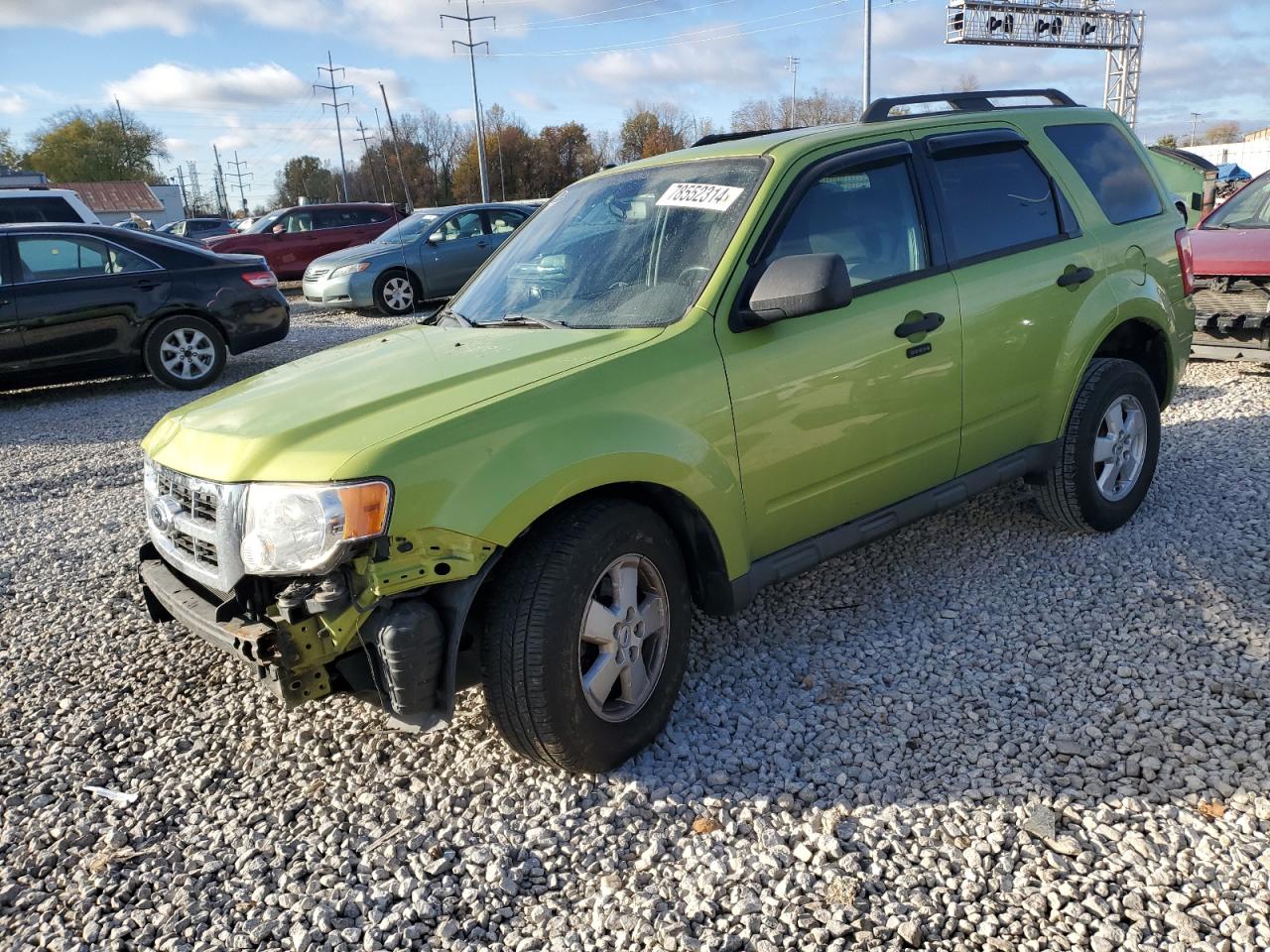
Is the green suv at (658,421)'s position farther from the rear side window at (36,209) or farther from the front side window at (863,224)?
the rear side window at (36,209)

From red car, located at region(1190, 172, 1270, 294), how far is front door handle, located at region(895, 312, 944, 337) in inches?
170

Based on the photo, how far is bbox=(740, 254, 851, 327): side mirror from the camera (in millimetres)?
2990

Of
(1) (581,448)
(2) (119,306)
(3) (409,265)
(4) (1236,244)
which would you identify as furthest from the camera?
(3) (409,265)

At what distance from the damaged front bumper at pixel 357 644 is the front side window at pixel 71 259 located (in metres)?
7.89

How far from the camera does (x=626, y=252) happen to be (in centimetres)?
351

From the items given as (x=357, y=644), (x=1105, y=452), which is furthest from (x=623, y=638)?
(x=1105, y=452)

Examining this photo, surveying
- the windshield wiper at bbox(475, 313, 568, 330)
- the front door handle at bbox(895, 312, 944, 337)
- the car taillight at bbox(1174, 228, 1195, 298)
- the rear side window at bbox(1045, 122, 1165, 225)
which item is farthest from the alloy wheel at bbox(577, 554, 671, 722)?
the car taillight at bbox(1174, 228, 1195, 298)

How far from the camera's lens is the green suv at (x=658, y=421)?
2535 millimetres

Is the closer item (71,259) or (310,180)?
(71,259)

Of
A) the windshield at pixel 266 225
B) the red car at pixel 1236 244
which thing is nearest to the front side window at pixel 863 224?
the red car at pixel 1236 244

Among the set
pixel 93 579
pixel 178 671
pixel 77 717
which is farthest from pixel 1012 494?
pixel 93 579

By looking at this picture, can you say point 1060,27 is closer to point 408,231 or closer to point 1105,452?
point 408,231

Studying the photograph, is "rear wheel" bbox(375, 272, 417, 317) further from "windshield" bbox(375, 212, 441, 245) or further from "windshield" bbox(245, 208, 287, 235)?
"windshield" bbox(245, 208, 287, 235)

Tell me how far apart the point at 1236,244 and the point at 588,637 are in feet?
23.5
